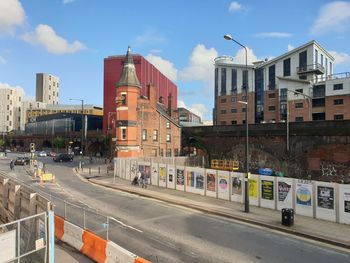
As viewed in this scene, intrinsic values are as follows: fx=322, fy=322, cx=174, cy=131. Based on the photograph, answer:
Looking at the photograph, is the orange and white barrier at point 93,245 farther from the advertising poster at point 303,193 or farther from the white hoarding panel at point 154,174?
the white hoarding panel at point 154,174

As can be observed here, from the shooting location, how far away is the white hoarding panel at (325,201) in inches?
667

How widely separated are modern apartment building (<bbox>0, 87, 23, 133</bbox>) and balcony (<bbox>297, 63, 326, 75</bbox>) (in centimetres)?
12961

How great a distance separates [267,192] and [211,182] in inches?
194

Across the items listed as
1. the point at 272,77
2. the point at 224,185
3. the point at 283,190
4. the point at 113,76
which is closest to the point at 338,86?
the point at 272,77

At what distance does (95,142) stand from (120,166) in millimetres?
55011

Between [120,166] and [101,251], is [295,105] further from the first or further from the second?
[101,251]

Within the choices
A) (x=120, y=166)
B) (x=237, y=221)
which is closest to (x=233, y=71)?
(x=120, y=166)

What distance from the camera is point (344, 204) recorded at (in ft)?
54.0

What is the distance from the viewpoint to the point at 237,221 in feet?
56.6

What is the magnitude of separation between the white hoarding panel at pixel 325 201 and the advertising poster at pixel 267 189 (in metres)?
2.89

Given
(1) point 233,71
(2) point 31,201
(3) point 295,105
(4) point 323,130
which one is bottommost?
(2) point 31,201

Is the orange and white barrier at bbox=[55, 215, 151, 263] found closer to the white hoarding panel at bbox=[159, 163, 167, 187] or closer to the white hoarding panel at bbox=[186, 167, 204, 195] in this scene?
the white hoarding panel at bbox=[186, 167, 204, 195]

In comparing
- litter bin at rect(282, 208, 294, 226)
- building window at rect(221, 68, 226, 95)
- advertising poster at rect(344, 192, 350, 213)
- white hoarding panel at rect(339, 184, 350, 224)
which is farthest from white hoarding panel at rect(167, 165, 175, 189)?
building window at rect(221, 68, 226, 95)

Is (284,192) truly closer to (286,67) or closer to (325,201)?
(325,201)
